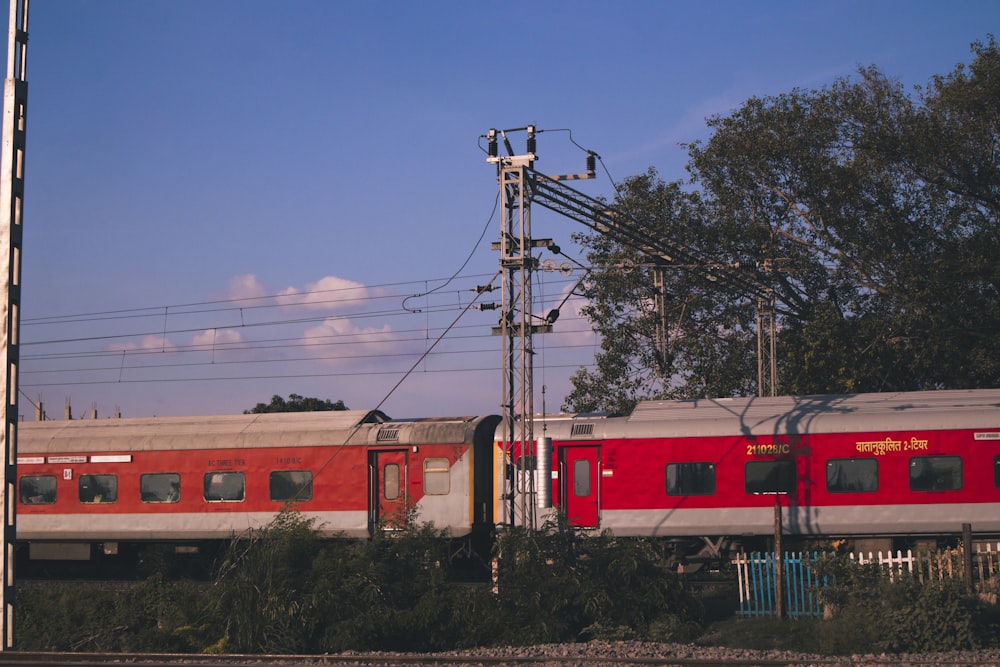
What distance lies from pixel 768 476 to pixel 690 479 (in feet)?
5.20

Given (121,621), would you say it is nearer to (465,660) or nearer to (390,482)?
(465,660)

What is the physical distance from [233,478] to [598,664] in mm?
13850

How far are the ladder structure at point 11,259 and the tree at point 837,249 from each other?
67.2 feet

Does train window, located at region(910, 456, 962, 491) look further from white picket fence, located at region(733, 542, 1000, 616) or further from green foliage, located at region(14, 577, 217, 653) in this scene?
green foliage, located at region(14, 577, 217, 653)

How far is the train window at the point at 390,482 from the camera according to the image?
944 inches

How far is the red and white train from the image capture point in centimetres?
2081

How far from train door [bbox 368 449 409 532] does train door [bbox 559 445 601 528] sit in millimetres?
3642

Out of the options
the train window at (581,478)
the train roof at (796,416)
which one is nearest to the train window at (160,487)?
the train roof at (796,416)

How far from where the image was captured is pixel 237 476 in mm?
24906

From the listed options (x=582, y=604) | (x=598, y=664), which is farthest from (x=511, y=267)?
(x=598, y=664)

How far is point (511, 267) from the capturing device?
20.2 m

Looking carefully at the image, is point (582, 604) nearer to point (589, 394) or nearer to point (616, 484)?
point (616, 484)

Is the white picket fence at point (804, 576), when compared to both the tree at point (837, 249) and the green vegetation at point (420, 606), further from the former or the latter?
the tree at point (837, 249)

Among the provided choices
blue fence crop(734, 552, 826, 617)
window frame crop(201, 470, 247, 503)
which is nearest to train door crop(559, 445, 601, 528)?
blue fence crop(734, 552, 826, 617)
